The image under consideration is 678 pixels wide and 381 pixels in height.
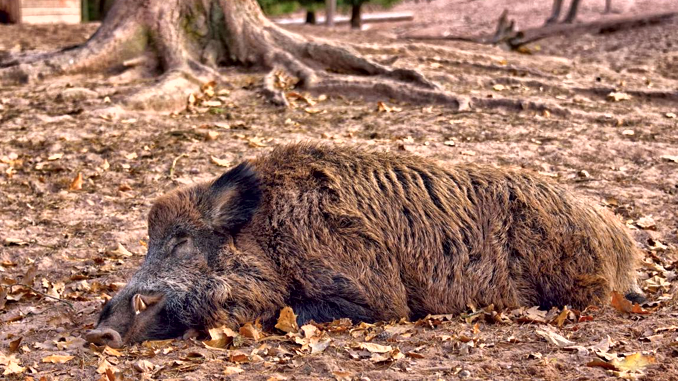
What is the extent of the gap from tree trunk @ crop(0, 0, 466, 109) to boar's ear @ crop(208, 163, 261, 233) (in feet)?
16.0

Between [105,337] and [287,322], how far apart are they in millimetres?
980

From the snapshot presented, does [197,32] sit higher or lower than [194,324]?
higher

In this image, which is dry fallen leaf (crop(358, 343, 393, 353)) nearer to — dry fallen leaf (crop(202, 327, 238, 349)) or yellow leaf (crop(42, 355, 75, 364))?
dry fallen leaf (crop(202, 327, 238, 349))

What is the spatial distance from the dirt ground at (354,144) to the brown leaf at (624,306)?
5 cm

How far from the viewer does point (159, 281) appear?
509cm

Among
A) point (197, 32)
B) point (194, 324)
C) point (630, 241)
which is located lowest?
point (194, 324)

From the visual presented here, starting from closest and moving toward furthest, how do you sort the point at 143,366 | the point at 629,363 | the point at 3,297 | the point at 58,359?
1. the point at 629,363
2. the point at 143,366
3. the point at 58,359
4. the point at 3,297

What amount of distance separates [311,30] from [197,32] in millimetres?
4436

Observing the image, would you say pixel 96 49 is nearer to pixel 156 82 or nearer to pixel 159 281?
pixel 156 82

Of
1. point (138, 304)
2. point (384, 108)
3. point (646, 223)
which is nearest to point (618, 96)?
point (384, 108)

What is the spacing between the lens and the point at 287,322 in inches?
197

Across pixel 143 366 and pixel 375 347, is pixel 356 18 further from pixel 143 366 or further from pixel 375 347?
pixel 143 366

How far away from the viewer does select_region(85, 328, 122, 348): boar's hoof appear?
4809 mm

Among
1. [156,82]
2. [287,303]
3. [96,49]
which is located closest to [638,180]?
[287,303]
